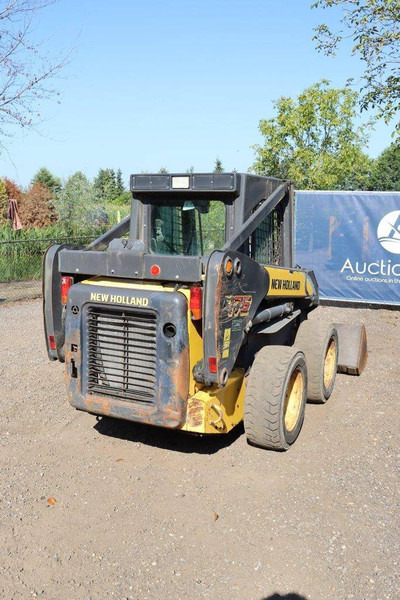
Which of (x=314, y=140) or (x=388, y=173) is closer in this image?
(x=314, y=140)

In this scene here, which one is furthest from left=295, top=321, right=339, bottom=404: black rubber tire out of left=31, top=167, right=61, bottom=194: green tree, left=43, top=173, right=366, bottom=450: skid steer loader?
left=31, top=167, right=61, bottom=194: green tree

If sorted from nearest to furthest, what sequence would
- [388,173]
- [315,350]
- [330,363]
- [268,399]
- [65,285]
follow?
1. [268,399]
2. [65,285]
3. [315,350]
4. [330,363]
5. [388,173]

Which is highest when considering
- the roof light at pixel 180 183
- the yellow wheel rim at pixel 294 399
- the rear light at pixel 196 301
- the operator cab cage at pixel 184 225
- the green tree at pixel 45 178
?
the green tree at pixel 45 178

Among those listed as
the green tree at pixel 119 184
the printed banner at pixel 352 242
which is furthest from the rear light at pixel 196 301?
the green tree at pixel 119 184

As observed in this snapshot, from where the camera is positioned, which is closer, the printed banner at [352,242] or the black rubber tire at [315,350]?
the black rubber tire at [315,350]

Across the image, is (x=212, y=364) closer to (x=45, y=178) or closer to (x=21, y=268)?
(x=21, y=268)

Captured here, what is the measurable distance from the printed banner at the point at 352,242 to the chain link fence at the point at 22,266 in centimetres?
631

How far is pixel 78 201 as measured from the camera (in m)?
28.4

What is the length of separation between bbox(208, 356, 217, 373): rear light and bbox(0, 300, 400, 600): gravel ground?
0.99 meters

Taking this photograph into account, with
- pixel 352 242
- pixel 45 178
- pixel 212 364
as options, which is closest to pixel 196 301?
pixel 212 364

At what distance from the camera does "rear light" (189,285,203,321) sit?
4266 mm

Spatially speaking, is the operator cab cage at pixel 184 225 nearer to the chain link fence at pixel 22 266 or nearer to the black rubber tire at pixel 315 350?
the black rubber tire at pixel 315 350

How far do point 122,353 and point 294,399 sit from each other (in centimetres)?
175

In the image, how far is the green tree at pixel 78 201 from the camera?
87.2 ft
